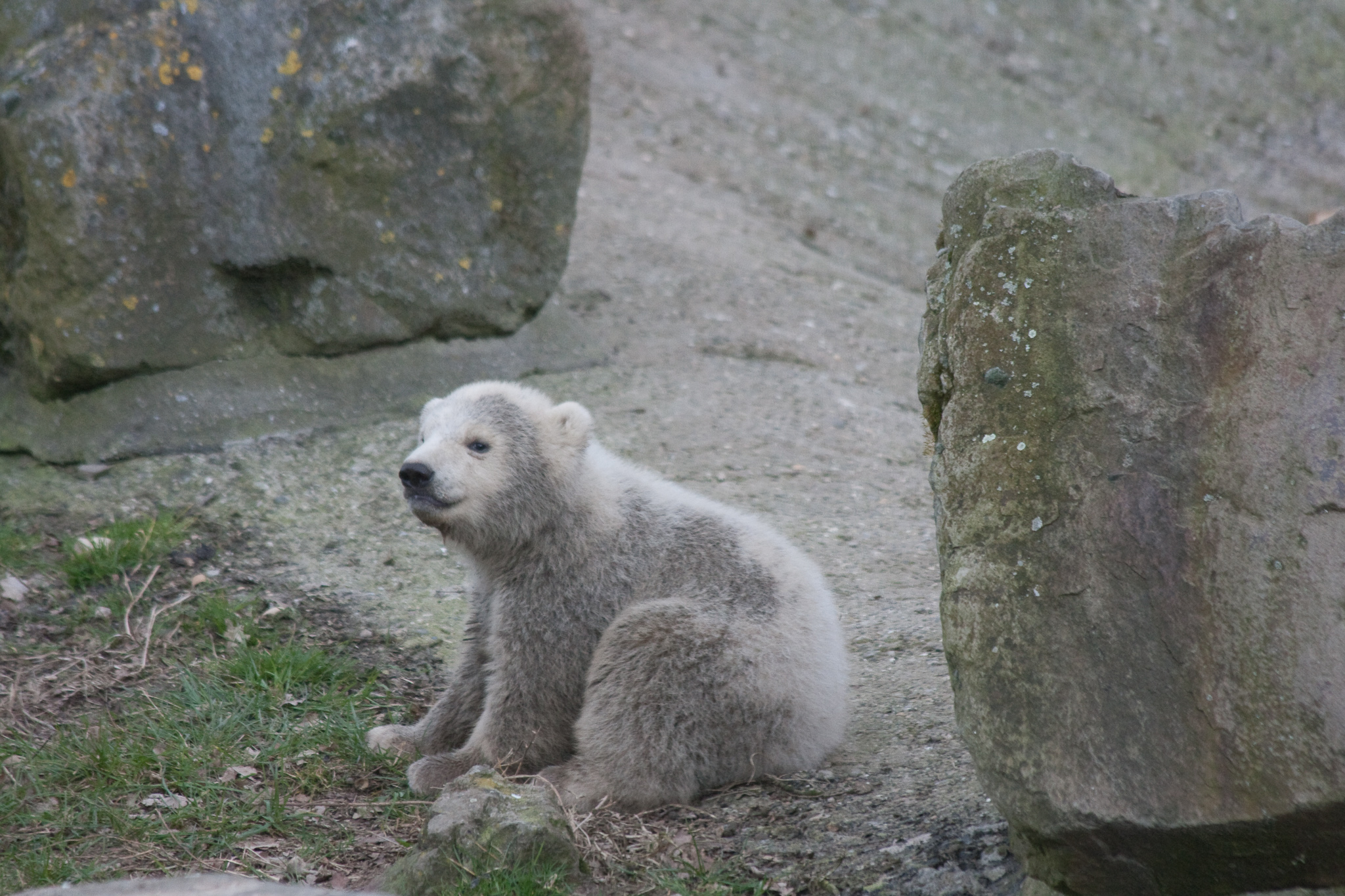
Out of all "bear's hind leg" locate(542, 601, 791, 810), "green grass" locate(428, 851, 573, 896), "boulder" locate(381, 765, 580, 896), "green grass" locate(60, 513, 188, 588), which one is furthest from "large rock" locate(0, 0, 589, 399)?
"green grass" locate(428, 851, 573, 896)

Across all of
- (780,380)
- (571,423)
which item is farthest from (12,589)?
(780,380)

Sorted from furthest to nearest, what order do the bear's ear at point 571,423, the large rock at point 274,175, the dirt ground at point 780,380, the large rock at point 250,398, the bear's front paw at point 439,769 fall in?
the large rock at point 250,398
the large rock at point 274,175
the bear's ear at point 571,423
the bear's front paw at point 439,769
the dirt ground at point 780,380

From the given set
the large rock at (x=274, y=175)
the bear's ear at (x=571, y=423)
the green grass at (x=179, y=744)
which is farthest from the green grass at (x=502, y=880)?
the large rock at (x=274, y=175)

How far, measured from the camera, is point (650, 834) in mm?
4176

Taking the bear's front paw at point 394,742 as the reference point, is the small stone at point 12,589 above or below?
above

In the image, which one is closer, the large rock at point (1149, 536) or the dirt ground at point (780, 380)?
the large rock at point (1149, 536)

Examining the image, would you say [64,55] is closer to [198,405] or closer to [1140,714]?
[198,405]

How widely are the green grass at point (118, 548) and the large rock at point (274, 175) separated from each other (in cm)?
108

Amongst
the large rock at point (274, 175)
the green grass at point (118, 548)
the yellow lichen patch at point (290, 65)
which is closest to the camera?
the green grass at point (118, 548)

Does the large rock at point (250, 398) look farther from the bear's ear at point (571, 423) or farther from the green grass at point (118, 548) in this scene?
the bear's ear at point (571, 423)

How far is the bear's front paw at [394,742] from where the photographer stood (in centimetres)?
483

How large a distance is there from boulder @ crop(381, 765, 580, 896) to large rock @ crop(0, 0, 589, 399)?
403 cm

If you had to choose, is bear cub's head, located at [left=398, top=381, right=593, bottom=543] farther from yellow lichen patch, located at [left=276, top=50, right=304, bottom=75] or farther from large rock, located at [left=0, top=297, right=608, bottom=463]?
yellow lichen patch, located at [left=276, top=50, right=304, bottom=75]

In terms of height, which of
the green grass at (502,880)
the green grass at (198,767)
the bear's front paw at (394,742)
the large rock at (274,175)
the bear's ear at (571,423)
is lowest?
the green grass at (198,767)
